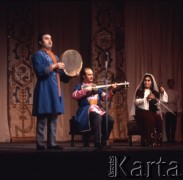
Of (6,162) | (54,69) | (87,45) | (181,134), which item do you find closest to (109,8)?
(87,45)

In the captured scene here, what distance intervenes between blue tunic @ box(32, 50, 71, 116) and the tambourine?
14cm

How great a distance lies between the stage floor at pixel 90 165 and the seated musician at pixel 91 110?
5.54ft

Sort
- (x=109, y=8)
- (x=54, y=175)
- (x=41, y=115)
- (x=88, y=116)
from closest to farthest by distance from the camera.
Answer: (x=54, y=175) → (x=41, y=115) → (x=88, y=116) → (x=109, y=8)

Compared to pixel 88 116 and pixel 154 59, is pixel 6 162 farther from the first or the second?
pixel 154 59

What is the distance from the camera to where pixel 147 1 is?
433 inches

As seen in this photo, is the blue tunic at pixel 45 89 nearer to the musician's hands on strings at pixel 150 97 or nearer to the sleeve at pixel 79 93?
the sleeve at pixel 79 93

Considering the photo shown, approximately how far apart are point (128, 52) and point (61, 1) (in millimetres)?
1598

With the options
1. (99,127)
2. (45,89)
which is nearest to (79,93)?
(99,127)

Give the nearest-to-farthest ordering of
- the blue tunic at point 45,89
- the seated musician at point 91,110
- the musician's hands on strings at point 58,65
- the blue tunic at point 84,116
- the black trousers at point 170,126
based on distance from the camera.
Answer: the musician's hands on strings at point 58,65 → the blue tunic at point 45,89 → the seated musician at point 91,110 → the blue tunic at point 84,116 → the black trousers at point 170,126

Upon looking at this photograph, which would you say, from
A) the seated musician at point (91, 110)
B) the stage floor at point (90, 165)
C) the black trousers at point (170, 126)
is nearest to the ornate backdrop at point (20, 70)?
the seated musician at point (91, 110)

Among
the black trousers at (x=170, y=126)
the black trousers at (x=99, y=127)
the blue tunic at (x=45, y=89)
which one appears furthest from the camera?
the black trousers at (x=170, y=126)

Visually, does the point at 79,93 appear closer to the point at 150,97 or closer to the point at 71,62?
the point at 71,62

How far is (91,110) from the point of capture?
830cm

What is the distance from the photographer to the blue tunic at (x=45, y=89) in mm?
7336
